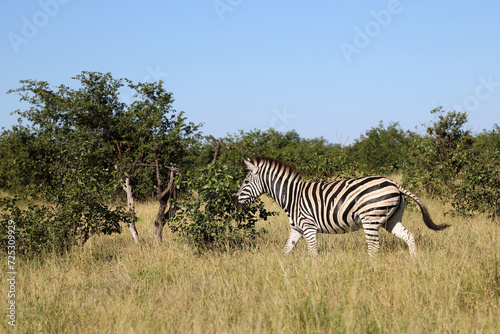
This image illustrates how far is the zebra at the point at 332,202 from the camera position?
6273 mm

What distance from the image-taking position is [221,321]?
382cm

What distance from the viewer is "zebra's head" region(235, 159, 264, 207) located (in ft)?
23.9

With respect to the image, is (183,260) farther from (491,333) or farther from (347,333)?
(491,333)

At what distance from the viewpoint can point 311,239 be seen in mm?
6613

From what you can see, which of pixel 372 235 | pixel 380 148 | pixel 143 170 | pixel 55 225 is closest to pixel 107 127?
pixel 143 170

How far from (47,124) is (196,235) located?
361 inches

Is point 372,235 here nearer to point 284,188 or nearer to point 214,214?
point 284,188

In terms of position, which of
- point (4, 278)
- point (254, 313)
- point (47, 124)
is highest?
point (47, 124)

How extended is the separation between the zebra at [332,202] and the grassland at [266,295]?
1.21ft

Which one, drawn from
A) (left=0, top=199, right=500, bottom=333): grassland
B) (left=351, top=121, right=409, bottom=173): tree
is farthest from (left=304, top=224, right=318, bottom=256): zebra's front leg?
(left=351, top=121, right=409, bottom=173): tree

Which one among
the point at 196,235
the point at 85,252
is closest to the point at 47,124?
the point at 85,252

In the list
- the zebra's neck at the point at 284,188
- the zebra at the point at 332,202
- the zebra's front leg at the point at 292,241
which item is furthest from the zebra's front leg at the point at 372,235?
the zebra's neck at the point at 284,188

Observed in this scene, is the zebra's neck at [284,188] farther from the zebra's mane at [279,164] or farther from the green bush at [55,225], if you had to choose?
the green bush at [55,225]

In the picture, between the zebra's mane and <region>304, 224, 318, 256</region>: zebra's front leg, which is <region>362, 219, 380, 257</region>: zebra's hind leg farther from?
the zebra's mane
